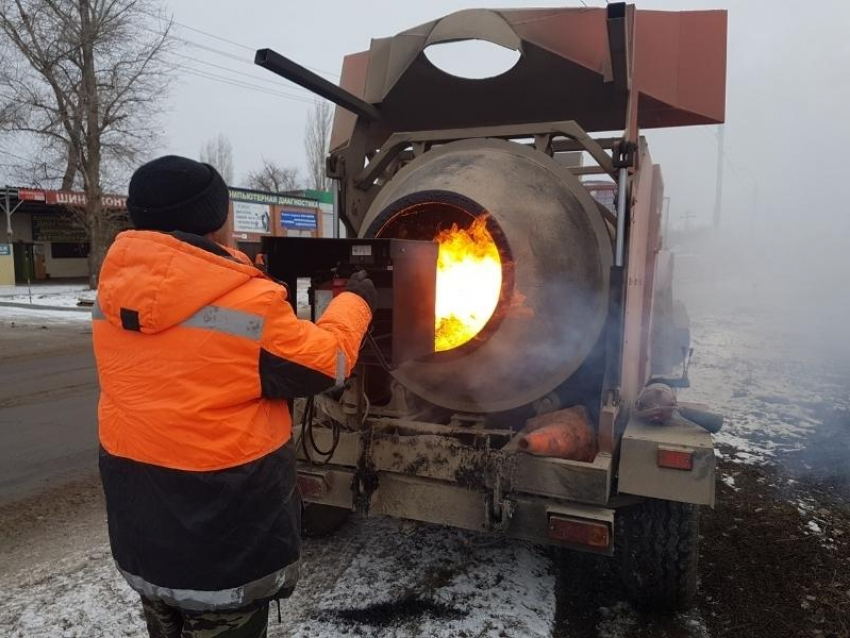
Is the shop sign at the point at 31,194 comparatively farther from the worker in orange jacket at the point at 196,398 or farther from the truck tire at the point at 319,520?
the worker in orange jacket at the point at 196,398

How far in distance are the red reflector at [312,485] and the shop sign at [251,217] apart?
27.7 m

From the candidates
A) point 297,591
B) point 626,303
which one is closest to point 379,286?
point 626,303

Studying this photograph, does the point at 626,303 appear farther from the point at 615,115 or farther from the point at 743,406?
the point at 743,406

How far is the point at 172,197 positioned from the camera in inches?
73.5

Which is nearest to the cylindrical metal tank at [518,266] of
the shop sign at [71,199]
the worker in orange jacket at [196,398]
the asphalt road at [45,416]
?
the worker in orange jacket at [196,398]

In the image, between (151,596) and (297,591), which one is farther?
(297,591)

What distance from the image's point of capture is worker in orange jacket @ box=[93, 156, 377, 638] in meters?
1.76

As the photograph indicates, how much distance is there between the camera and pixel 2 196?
94.5ft

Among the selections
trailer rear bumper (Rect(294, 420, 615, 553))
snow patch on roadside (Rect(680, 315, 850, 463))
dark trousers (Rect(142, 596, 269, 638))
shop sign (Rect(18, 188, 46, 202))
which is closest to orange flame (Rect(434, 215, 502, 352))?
trailer rear bumper (Rect(294, 420, 615, 553))

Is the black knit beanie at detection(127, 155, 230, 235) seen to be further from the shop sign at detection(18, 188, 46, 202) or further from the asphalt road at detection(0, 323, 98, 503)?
the shop sign at detection(18, 188, 46, 202)

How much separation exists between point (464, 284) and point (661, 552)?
167 centimetres

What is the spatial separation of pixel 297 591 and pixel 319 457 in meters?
0.73

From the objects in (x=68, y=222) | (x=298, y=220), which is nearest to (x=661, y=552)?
(x=298, y=220)

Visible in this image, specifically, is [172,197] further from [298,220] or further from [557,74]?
[298,220]
